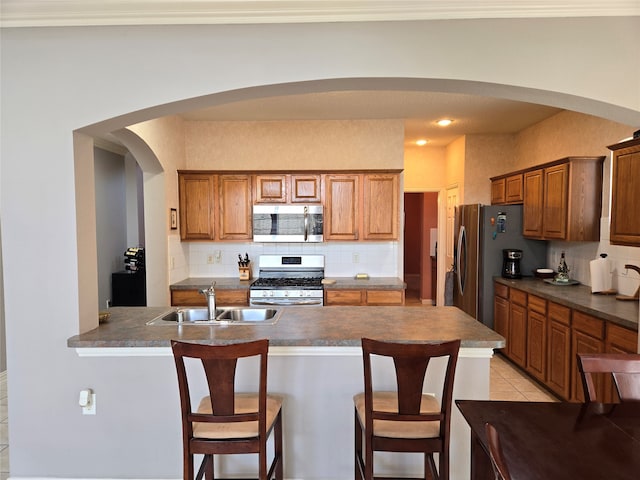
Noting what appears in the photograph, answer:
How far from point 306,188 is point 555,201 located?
2.59 meters

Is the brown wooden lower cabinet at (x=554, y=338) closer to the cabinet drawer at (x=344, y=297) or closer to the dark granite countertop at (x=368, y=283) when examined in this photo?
the dark granite countertop at (x=368, y=283)

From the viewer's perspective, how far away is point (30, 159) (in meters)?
2.13

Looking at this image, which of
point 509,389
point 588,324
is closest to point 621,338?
point 588,324

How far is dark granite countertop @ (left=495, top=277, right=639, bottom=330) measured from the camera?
2.62m

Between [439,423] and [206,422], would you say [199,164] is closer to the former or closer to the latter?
[206,422]

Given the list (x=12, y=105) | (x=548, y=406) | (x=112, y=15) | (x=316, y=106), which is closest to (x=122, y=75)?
(x=112, y=15)

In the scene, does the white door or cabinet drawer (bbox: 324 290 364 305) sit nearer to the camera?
cabinet drawer (bbox: 324 290 364 305)

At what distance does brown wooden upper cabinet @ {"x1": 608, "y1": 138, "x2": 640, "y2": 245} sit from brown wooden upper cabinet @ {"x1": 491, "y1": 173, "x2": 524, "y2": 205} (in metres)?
1.80

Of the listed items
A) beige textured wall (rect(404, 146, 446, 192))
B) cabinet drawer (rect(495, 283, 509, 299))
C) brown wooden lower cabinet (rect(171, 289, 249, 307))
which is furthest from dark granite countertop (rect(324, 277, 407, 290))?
beige textured wall (rect(404, 146, 446, 192))

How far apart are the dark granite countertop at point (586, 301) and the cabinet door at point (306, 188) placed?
2330 millimetres

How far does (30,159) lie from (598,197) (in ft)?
14.7

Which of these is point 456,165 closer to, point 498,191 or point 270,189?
point 498,191

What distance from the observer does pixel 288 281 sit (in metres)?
4.36

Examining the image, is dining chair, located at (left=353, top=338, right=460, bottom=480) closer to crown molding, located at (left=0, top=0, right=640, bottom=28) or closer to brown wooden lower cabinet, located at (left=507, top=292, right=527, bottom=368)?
crown molding, located at (left=0, top=0, right=640, bottom=28)
